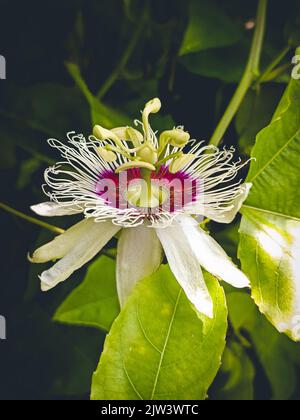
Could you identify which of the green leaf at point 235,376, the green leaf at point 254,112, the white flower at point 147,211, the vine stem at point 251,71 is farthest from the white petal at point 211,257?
the green leaf at point 235,376

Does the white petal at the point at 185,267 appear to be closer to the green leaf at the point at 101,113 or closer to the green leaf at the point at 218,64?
the green leaf at the point at 101,113

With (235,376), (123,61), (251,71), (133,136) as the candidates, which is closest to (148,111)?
(133,136)

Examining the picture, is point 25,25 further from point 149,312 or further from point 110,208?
point 149,312

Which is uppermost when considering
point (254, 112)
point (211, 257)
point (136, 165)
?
point (254, 112)

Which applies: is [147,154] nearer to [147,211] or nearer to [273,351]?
[147,211]
